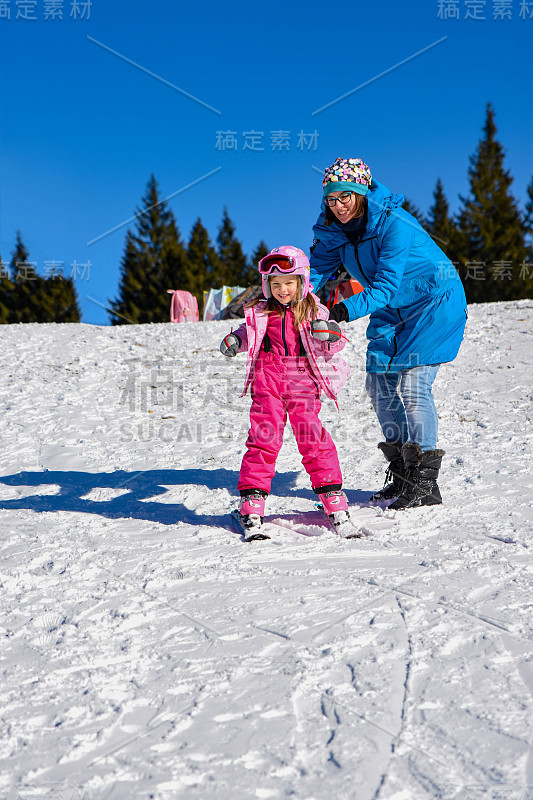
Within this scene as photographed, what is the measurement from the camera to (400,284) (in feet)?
11.2

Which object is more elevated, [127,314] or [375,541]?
[127,314]

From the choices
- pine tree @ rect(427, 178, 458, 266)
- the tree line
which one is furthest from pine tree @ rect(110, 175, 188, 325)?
pine tree @ rect(427, 178, 458, 266)

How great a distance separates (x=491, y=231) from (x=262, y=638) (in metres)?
36.0

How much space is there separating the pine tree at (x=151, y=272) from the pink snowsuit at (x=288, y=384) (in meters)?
35.7

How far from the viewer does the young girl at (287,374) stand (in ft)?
10.7

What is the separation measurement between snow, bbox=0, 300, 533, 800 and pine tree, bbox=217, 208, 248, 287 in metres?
40.2

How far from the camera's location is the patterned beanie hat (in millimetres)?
3254

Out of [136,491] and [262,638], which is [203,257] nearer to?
[136,491]

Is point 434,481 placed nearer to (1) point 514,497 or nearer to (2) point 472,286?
(1) point 514,497

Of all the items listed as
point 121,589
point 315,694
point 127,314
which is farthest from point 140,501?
point 127,314

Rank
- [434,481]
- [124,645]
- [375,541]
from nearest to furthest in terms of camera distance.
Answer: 1. [124,645]
2. [375,541]
3. [434,481]

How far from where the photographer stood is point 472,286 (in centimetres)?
3125

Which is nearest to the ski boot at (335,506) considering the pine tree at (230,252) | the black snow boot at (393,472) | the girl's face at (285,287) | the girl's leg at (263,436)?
the girl's leg at (263,436)

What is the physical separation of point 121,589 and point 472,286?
1236 inches
